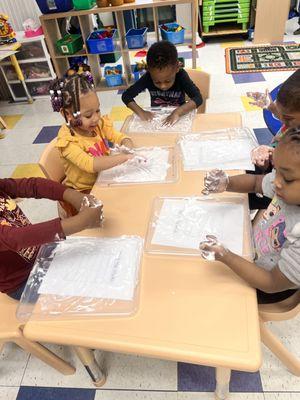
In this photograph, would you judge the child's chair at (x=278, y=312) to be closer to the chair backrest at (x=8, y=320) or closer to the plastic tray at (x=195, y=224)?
the plastic tray at (x=195, y=224)

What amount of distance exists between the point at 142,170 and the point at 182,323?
23.2 inches

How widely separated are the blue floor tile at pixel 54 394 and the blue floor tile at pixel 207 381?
0.33 metres

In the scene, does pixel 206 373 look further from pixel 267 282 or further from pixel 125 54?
pixel 125 54

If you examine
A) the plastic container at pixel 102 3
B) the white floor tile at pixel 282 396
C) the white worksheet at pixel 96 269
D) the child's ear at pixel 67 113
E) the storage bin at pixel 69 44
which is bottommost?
the white floor tile at pixel 282 396

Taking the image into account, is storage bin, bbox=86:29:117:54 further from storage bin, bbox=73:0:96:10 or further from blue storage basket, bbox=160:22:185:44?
blue storage basket, bbox=160:22:185:44

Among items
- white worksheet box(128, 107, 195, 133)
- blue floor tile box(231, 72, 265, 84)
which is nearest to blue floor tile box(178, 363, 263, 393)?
white worksheet box(128, 107, 195, 133)

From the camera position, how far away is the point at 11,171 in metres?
2.37

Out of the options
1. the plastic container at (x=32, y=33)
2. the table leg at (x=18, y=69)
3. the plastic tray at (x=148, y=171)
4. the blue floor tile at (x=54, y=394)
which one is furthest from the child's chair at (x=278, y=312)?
the plastic container at (x=32, y=33)

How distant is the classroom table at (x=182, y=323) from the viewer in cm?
57

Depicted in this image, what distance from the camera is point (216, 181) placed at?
898mm

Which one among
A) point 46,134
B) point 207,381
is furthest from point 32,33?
point 207,381

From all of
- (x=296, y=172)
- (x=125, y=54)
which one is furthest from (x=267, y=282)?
(x=125, y=54)

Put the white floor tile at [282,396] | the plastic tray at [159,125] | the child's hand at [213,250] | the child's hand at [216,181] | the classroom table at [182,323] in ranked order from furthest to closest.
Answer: the plastic tray at [159,125] < the white floor tile at [282,396] < the child's hand at [216,181] < the child's hand at [213,250] < the classroom table at [182,323]

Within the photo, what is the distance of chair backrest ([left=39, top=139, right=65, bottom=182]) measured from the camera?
1.18 meters
